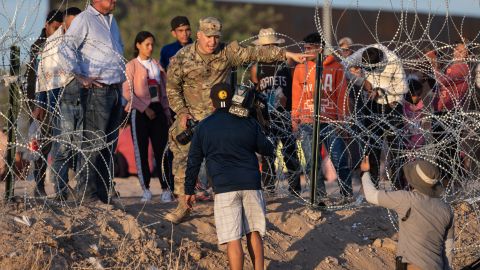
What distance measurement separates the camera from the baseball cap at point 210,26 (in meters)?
9.16

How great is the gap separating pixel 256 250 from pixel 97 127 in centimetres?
212

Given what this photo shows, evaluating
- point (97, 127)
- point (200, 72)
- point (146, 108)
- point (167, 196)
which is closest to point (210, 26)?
point (200, 72)

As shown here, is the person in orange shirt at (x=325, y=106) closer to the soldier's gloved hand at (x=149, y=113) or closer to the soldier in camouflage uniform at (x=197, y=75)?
the soldier in camouflage uniform at (x=197, y=75)

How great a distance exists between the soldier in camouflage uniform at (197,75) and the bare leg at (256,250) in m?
1.10

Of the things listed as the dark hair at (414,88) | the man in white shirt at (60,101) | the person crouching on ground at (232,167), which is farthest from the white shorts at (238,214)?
the dark hair at (414,88)

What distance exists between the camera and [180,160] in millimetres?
9555

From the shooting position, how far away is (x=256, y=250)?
27.3 feet

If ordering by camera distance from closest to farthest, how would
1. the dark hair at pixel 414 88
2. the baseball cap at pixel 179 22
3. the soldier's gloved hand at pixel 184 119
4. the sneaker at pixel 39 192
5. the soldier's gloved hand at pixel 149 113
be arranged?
the soldier's gloved hand at pixel 184 119
the sneaker at pixel 39 192
the soldier's gloved hand at pixel 149 113
the baseball cap at pixel 179 22
the dark hair at pixel 414 88

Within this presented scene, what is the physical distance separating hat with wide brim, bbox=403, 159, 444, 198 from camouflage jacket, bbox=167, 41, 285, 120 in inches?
78.8

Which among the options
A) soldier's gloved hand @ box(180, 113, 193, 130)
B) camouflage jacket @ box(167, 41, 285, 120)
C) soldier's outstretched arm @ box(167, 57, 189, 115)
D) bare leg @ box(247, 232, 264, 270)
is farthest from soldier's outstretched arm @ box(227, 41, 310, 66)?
bare leg @ box(247, 232, 264, 270)

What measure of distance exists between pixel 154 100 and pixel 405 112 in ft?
8.17

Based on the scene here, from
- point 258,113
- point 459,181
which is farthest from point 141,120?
point 459,181

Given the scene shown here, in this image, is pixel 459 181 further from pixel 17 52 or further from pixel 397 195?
pixel 17 52

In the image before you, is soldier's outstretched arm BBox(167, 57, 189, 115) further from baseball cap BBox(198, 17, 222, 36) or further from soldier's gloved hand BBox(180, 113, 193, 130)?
baseball cap BBox(198, 17, 222, 36)
